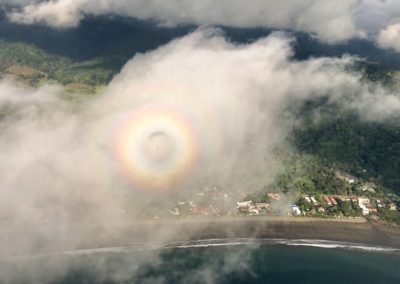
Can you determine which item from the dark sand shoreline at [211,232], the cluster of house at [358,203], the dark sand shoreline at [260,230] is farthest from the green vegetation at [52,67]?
the cluster of house at [358,203]

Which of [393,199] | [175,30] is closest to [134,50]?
[175,30]

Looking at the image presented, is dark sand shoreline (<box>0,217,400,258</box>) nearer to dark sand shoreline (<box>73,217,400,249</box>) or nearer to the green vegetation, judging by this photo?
dark sand shoreline (<box>73,217,400,249</box>)

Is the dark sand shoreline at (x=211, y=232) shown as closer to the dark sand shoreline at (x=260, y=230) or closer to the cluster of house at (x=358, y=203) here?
the dark sand shoreline at (x=260, y=230)

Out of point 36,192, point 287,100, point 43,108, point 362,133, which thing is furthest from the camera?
point 287,100

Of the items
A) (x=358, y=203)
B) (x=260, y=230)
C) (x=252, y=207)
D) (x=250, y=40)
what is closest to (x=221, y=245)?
(x=260, y=230)

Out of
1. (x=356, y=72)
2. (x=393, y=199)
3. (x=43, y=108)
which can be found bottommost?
(x=393, y=199)

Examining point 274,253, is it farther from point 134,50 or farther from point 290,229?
point 134,50

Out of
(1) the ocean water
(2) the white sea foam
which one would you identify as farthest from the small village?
(1) the ocean water

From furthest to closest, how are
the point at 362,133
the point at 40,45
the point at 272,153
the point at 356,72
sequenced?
the point at 40,45
the point at 356,72
the point at 362,133
the point at 272,153
